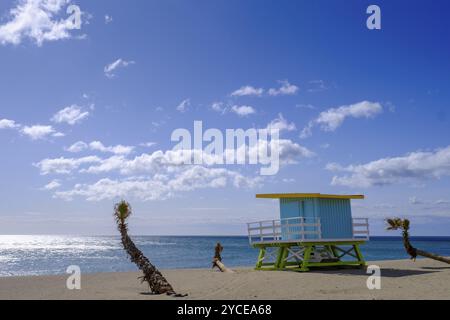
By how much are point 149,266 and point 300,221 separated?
10187 millimetres

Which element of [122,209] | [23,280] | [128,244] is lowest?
[23,280]

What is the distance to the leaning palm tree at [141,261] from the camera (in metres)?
16.8

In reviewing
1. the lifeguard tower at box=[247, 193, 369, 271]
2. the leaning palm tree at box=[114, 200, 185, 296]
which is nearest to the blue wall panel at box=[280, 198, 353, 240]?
the lifeguard tower at box=[247, 193, 369, 271]

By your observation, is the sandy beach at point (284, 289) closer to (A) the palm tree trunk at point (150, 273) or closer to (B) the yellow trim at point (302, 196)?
(A) the palm tree trunk at point (150, 273)

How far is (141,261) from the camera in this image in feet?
57.6

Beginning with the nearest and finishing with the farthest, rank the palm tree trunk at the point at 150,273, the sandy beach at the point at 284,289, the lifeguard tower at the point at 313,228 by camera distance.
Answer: the sandy beach at the point at 284,289 < the palm tree trunk at the point at 150,273 < the lifeguard tower at the point at 313,228

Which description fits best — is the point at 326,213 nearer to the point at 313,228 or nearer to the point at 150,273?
the point at 313,228

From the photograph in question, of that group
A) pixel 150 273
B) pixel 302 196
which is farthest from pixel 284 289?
pixel 302 196

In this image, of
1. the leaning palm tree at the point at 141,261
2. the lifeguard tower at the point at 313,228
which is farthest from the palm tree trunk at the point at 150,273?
the lifeguard tower at the point at 313,228

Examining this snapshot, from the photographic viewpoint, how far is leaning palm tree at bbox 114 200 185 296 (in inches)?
660

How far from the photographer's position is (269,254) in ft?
88.9

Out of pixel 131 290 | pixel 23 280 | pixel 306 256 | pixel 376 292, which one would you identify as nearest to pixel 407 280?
pixel 376 292
